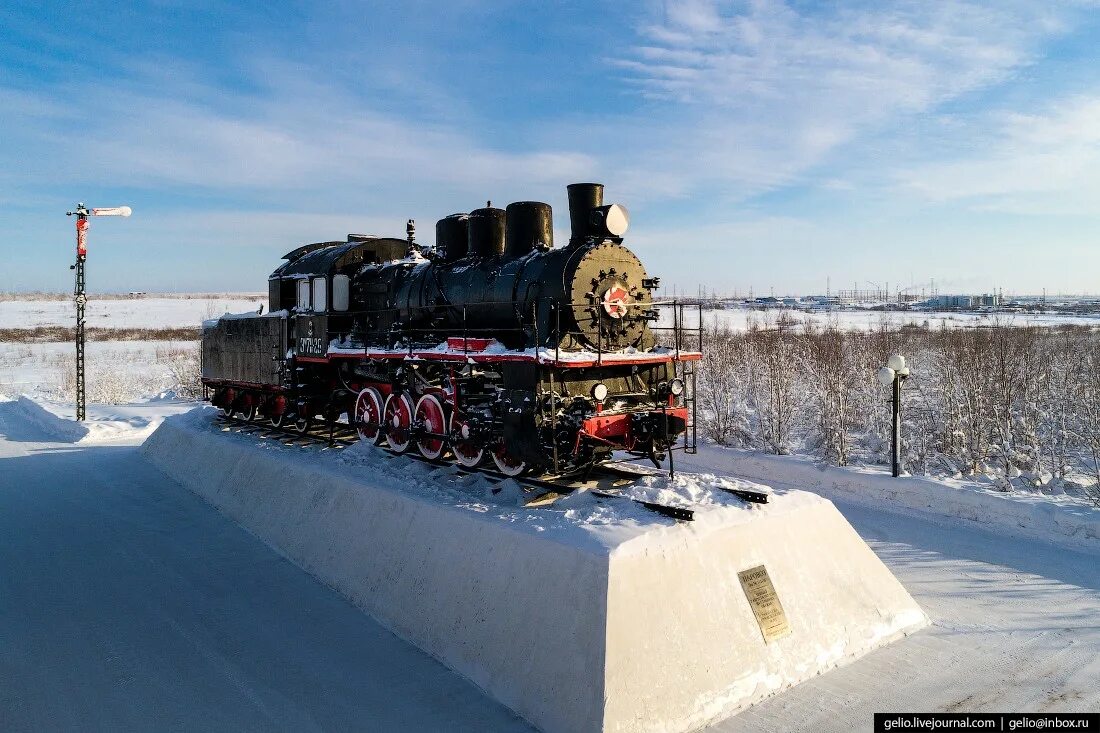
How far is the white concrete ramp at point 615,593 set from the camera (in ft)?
15.6

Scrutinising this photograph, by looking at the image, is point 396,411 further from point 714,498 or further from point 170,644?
point 714,498

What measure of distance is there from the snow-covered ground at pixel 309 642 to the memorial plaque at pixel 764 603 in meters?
0.44

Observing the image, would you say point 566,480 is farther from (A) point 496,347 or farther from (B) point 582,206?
(B) point 582,206

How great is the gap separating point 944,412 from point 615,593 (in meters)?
14.8

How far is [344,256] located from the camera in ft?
38.4

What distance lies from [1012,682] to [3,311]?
9599 centimetres

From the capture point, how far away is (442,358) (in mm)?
8438

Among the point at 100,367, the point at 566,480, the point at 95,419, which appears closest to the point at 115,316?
the point at 100,367

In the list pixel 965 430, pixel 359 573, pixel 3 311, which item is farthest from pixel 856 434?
pixel 3 311

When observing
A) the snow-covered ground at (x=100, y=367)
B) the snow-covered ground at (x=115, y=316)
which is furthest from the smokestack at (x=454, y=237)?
the snow-covered ground at (x=115, y=316)

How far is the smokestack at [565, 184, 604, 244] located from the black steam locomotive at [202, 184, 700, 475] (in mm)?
16

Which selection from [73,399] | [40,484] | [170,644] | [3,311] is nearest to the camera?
[170,644]

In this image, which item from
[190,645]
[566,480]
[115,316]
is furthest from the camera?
[115,316]

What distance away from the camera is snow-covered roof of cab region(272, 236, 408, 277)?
11641mm
